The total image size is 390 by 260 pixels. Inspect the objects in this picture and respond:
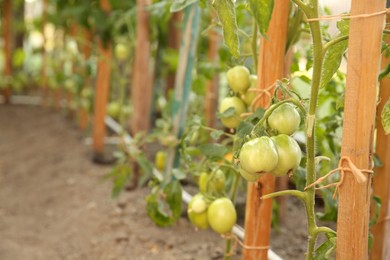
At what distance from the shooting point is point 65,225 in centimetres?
234

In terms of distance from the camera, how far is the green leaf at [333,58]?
1.07 metres

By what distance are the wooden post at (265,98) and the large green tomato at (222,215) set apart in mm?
46

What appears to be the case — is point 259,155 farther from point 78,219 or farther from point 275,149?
point 78,219

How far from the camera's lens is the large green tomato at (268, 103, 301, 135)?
3.38 ft

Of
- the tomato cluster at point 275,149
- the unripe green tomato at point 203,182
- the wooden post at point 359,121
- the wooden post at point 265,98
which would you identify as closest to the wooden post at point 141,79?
the unripe green tomato at point 203,182

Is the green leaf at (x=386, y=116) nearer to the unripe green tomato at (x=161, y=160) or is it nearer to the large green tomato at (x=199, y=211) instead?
the large green tomato at (x=199, y=211)

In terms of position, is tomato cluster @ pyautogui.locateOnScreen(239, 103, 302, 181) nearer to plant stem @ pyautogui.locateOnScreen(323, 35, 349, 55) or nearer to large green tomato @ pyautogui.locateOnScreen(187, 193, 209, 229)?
plant stem @ pyautogui.locateOnScreen(323, 35, 349, 55)

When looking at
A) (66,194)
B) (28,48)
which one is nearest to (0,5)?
(28,48)

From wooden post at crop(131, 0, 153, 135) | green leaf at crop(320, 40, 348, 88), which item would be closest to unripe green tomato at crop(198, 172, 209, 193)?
green leaf at crop(320, 40, 348, 88)

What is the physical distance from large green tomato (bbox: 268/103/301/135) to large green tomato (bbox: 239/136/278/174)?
0.04 meters

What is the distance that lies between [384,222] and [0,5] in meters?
4.50

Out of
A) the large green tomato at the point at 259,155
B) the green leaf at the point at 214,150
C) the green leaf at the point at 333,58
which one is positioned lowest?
the green leaf at the point at 214,150

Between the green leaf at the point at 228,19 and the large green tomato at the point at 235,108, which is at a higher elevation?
the green leaf at the point at 228,19

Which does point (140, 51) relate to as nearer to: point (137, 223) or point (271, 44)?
point (137, 223)
